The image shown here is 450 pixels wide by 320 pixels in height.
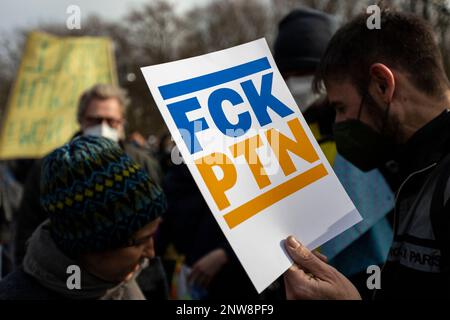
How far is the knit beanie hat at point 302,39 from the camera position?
2753 millimetres

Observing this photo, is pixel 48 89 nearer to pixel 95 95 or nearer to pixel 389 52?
pixel 95 95

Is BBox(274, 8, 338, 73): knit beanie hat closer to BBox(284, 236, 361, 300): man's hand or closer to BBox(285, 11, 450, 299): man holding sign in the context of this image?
BBox(285, 11, 450, 299): man holding sign

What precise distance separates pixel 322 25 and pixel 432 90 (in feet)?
5.18

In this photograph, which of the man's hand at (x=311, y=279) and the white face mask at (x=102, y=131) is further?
the white face mask at (x=102, y=131)

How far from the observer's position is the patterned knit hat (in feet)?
5.09

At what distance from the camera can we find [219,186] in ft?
3.92

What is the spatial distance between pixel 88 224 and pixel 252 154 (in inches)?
23.4

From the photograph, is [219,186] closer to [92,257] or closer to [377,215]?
[92,257]

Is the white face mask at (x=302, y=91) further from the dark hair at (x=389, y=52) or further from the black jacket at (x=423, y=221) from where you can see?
the black jacket at (x=423, y=221)

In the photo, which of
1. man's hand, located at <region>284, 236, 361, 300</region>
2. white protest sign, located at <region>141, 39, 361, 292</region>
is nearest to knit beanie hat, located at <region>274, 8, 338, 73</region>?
white protest sign, located at <region>141, 39, 361, 292</region>

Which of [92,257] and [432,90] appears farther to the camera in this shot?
[92,257]

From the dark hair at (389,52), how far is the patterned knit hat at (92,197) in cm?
75

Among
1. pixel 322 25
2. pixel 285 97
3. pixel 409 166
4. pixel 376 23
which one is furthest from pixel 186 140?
pixel 322 25

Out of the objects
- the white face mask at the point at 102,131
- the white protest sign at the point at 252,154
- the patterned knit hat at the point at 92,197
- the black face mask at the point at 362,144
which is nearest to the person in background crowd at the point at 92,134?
the white face mask at the point at 102,131
